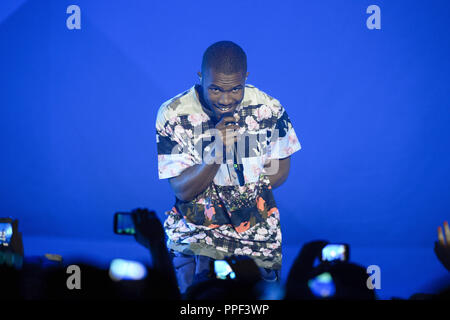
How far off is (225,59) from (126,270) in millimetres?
1085

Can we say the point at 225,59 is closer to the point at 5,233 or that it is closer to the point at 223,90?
the point at 223,90

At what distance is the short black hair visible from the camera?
1756 mm

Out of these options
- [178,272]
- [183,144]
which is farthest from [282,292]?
[183,144]

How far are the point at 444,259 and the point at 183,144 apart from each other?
106 centimetres

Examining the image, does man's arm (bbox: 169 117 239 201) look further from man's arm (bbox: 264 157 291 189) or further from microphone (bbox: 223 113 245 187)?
man's arm (bbox: 264 157 291 189)

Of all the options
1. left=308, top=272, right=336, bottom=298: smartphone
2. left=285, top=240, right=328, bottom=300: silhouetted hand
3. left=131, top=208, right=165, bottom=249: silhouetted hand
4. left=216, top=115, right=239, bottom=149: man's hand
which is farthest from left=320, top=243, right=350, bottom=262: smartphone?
left=216, top=115, right=239, bottom=149: man's hand

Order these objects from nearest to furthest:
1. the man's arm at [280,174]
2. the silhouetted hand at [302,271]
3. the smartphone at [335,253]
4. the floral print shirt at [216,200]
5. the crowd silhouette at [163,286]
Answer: the crowd silhouette at [163,286], the silhouetted hand at [302,271], the smartphone at [335,253], the floral print shirt at [216,200], the man's arm at [280,174]

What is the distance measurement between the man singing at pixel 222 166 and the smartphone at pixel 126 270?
837mm

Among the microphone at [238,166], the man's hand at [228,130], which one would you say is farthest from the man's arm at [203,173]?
the microphone at [238,166]

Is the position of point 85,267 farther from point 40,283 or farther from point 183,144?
point 183,144

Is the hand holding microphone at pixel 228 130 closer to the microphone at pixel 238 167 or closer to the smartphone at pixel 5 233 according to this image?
the microphone at pixel 238 167

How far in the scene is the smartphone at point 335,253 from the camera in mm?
1308
